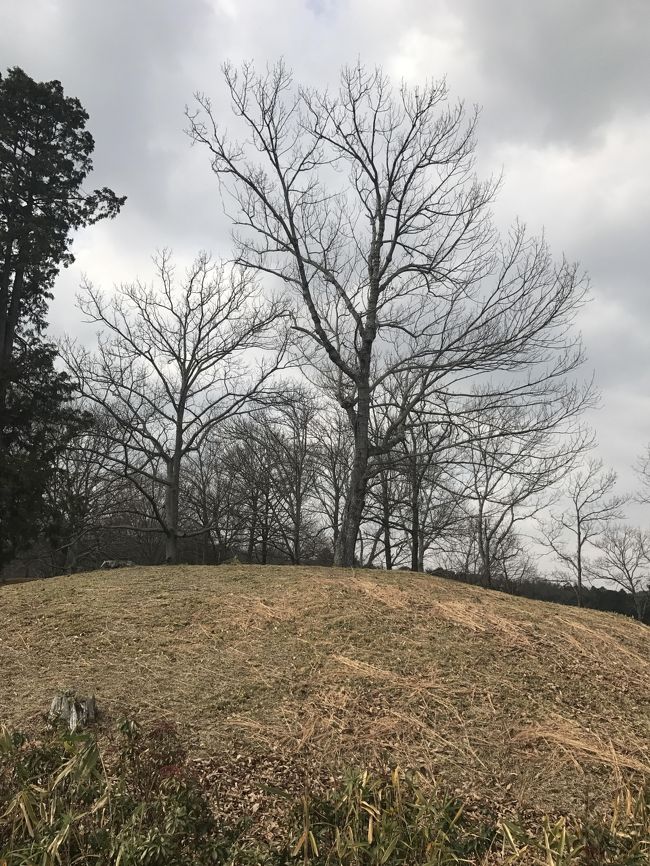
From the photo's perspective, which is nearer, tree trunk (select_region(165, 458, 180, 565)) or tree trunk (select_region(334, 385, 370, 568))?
tree trunk (select_region(334, 385, 370, 568))

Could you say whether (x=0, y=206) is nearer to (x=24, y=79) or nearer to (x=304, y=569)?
(x=24, y=79)

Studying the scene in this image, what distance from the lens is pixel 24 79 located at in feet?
49.9

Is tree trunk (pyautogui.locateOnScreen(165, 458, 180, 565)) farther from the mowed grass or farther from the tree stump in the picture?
the tree stump

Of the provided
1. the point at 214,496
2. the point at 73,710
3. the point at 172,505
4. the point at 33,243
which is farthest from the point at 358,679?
the point at 214,496

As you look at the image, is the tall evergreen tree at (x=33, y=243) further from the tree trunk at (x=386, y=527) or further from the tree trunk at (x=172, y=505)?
the tree trunk at (x=386, y=527)

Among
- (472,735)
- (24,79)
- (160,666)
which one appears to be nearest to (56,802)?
(160,666)

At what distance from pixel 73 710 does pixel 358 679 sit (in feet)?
5.97

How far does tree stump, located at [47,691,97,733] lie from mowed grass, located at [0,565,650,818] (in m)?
0.09

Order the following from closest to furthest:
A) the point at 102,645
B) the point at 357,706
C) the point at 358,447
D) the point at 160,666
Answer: the point at 357,706 → the point at 160,666 → the point at 102,645 → the point at 358,447

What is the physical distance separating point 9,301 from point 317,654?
14.6m

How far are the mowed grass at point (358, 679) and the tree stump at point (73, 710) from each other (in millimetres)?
94

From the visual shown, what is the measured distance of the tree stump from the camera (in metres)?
Answer: 3.33

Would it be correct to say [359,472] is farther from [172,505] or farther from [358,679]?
[358,679]

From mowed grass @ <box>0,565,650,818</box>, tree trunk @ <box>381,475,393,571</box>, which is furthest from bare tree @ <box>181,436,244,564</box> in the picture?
mowed grass @ <box>0,565,650,818</box>
